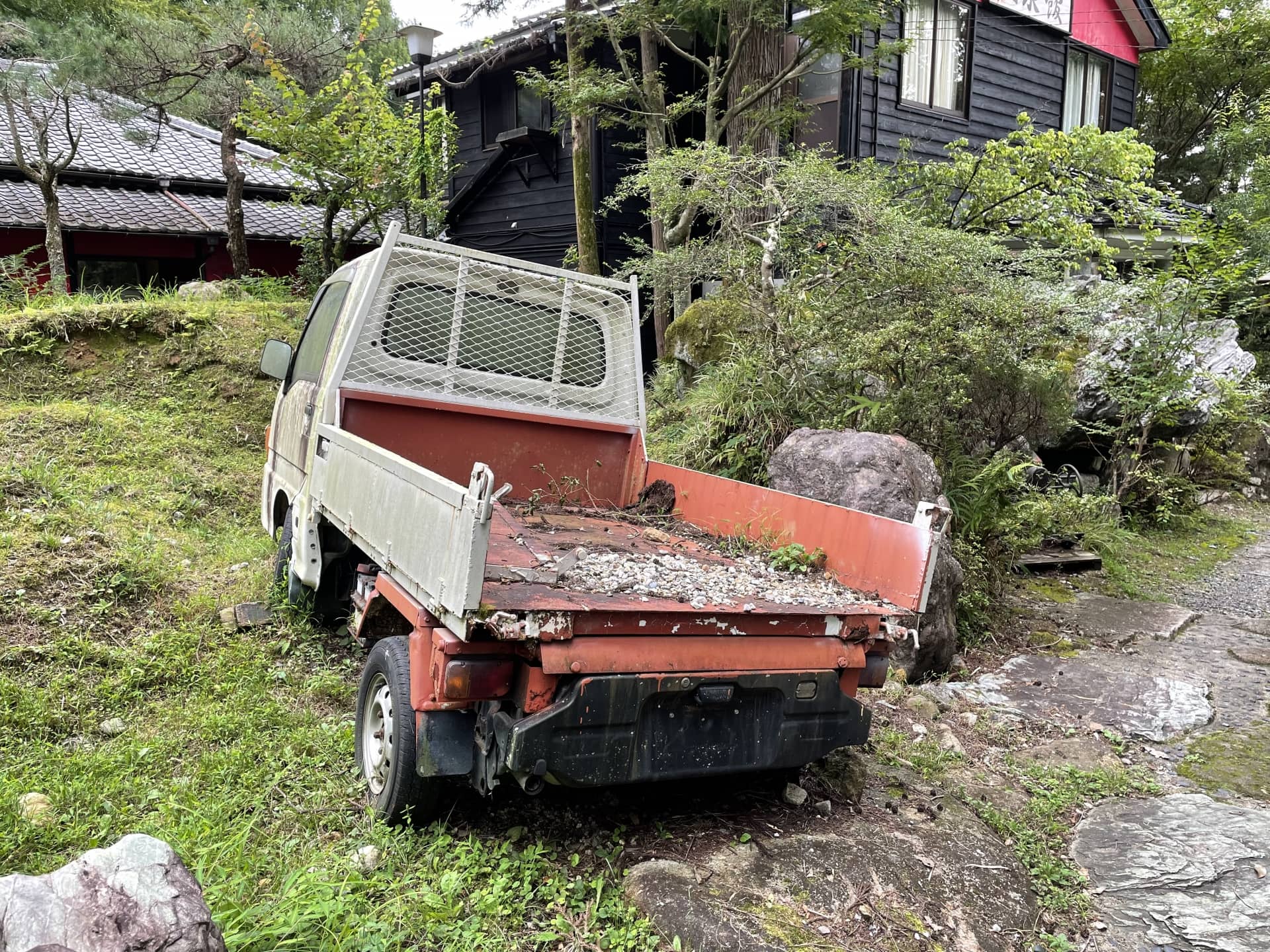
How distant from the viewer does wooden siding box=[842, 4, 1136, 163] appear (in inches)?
464

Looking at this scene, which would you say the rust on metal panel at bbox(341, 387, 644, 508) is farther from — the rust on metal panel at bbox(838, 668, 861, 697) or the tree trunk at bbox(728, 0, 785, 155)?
the tree trunk at bbox(728, 0, 785, 155)

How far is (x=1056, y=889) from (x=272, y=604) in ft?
13.6

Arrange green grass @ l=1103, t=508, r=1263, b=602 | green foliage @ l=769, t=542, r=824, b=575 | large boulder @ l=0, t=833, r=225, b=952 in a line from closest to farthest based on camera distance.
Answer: large boulder @ l=0, t=833, r=225, b=952 < green foliage @ l=769, t=542, r=824, b=575 < green grass @ l=1103, t=508, r=1263, b=602

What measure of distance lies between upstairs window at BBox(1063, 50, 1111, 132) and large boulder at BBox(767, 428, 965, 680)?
12.2m

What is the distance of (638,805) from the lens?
331 centimetres

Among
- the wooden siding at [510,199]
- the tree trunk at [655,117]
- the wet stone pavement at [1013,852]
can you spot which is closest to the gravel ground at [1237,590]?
the wet stone pavement at [1013,852]

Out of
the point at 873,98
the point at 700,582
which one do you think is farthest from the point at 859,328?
the point at 873,98

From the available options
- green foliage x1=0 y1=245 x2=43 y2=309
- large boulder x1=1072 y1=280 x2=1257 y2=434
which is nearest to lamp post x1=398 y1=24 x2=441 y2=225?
green foliage x1=0 y1=245 x2=43 y2=309

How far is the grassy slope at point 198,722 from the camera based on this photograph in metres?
2.62

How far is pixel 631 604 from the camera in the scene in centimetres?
276

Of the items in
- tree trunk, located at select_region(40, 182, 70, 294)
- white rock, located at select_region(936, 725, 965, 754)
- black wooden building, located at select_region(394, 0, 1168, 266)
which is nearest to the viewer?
white rock, located at select_region(936, 725, 965, 754)

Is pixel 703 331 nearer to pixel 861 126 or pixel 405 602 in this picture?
pixel 861 126

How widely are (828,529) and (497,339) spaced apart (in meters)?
2.13

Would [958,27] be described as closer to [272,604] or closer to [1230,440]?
[1230,440]
